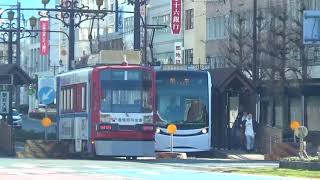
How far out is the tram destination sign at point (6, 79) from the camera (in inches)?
1645

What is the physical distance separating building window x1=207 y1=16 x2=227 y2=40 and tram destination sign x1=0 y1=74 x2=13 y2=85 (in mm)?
34662

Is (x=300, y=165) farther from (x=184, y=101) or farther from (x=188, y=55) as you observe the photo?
(x=188, y=55)

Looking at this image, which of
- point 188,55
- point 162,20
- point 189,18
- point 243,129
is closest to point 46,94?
point 243,129

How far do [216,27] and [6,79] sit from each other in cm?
3774

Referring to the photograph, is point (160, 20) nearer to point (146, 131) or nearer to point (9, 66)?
point (9, 66)

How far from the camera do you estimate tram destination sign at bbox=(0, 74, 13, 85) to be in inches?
1645

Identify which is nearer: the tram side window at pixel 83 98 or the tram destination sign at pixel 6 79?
the tram side window at pixel 83 98

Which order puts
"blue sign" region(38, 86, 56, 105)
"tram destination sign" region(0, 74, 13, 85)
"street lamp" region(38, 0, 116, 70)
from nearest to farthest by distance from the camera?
"blue sign" region(38, 86, 56, 105) → "tram destination sign" region(0, 74, 13, 85) → "street lamp" region(38, 0, 116, 70)

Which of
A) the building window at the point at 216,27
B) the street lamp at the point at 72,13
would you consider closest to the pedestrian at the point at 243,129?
the street lamp at the point at 72,13

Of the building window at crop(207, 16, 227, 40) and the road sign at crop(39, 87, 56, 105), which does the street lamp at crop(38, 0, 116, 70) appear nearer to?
the road sign at crop(39, 87, 56, 105)

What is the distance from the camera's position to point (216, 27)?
3071 inches

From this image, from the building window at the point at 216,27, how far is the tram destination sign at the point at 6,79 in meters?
34.7

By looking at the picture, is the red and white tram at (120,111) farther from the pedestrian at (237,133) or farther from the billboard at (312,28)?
the pedestrian at (237,133)

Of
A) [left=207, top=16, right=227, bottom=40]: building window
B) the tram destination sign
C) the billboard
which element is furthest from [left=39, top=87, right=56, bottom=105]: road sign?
[left=207, top=16, right=227, bottom=40]: building window
